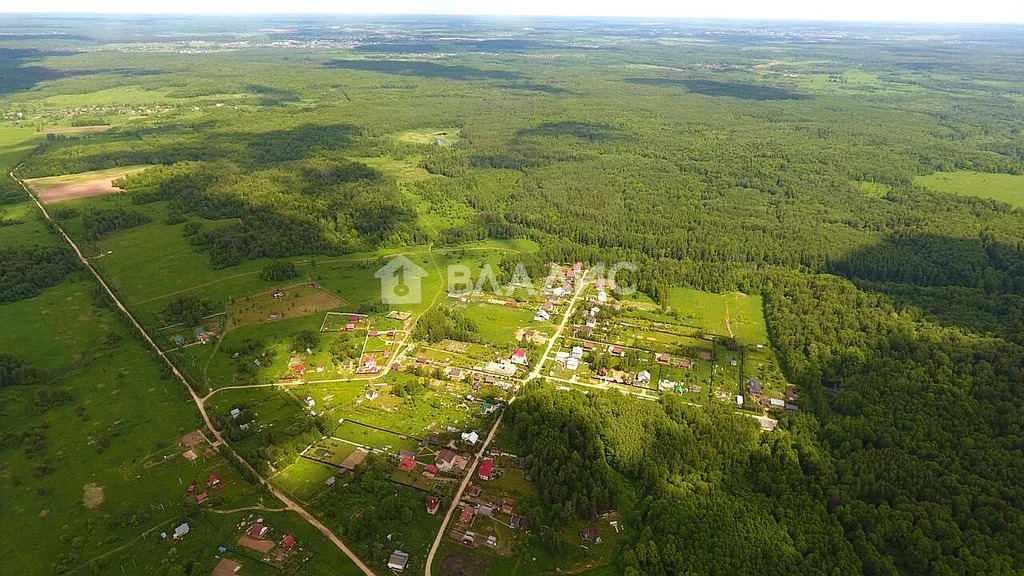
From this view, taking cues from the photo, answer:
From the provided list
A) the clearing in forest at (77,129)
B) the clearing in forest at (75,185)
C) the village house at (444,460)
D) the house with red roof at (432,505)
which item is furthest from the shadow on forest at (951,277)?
the clearing in forest at (77,129)

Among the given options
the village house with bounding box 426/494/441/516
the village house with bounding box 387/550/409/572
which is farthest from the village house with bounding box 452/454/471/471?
the village house with bounding box 387/550/409/572

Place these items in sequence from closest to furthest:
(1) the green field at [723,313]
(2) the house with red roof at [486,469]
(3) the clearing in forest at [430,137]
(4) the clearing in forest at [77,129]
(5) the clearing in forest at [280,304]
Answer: (2) the house with red roof at [486,469], (1) the green field at [723,313], (5) the clearing in forest at [280,304], (3) the clearing in forest at [430,137], (4) the clearing in forest at [77,129]

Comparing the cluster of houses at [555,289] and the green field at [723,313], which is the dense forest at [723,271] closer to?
the green field at [723,313]

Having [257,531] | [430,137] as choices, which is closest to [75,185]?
[430,137]

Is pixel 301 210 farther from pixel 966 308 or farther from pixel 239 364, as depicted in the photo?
pixel 966 308

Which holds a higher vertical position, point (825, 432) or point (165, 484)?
point (825, 432)

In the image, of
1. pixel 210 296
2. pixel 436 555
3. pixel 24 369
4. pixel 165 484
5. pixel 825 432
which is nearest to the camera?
pixel 436 555

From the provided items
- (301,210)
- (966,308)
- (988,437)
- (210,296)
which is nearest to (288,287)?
(210,296)
